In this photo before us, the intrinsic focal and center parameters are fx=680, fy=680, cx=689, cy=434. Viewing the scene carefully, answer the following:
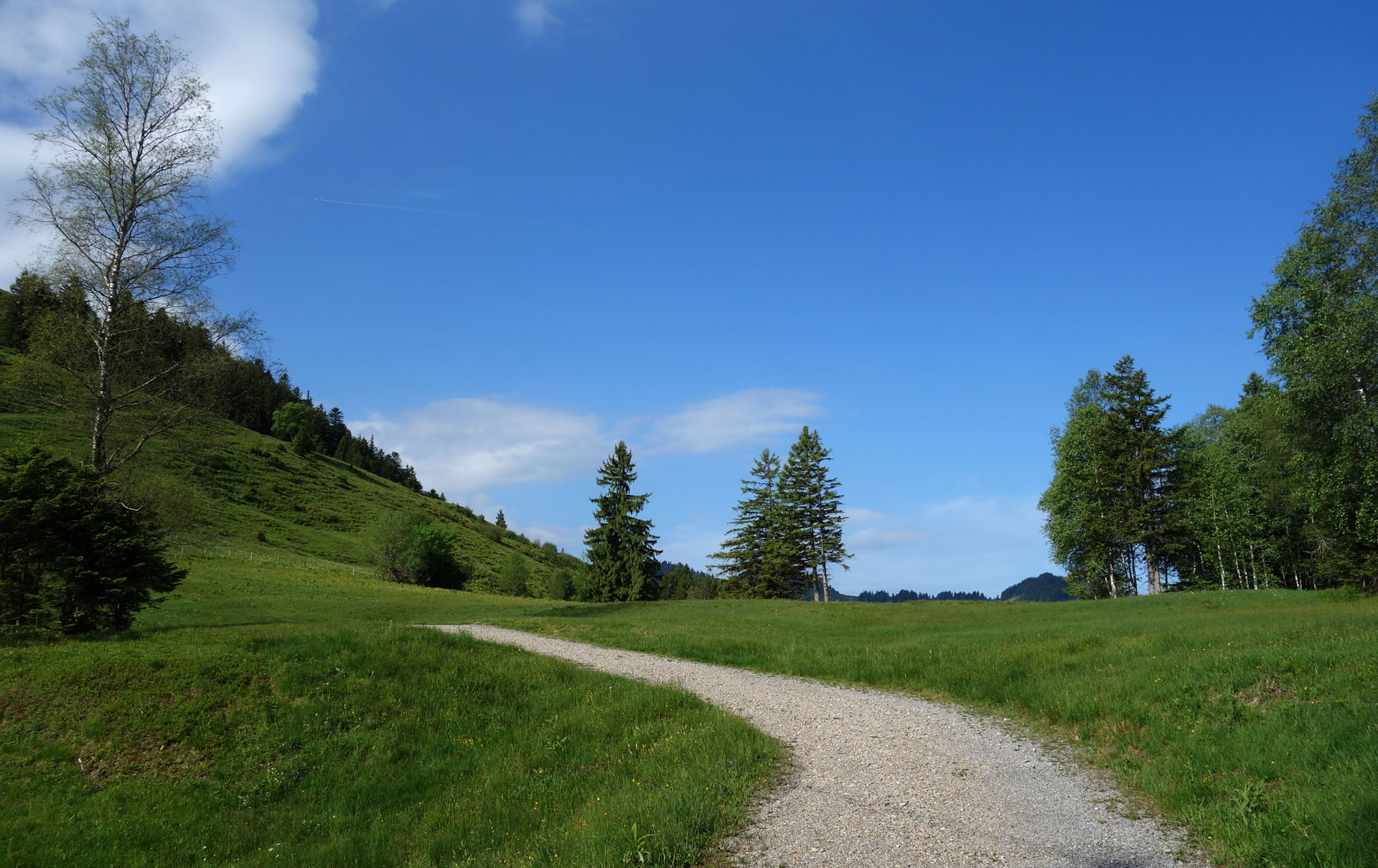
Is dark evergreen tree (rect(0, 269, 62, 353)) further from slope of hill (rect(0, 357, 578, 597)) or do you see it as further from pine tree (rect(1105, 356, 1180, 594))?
pine tree (rect(1105, 356, 1180, 594))

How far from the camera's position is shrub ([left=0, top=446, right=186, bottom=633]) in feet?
55.2

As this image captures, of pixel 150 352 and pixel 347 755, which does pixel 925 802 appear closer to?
pixel 347 755

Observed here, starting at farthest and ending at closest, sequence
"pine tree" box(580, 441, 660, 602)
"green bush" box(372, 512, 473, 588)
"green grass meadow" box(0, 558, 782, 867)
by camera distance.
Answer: "green bush" box(372, 512, 473, 588) < "pine tree" box(580, 441, 660, 602) < "green grass meadow" box(0, 558, 782, 867)

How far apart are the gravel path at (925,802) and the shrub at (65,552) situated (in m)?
17.2

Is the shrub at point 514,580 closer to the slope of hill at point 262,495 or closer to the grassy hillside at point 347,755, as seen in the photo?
the slope of hill at point 262,495

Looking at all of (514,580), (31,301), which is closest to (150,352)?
(31,301)

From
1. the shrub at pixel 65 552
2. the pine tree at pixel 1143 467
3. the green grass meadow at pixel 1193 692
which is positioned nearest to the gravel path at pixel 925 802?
the green grass meadow at pixel 1193 692

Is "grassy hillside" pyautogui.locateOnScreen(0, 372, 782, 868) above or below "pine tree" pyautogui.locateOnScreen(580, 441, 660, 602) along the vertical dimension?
below

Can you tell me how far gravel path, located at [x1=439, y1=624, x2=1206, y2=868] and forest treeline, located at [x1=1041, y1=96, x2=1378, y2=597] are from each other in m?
23.7

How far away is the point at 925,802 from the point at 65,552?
21.0m

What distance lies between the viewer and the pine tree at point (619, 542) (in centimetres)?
5991

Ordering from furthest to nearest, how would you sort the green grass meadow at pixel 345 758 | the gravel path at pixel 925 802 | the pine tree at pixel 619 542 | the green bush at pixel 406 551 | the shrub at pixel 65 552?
the green bush at pixel 406 551 → the pine tree at pixel 619 542 → the shrub at pixel 65 552 → the green grass meadow at pixel 345 758 → the gravel path at pixel 925 802

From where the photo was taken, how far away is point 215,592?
37844 mm

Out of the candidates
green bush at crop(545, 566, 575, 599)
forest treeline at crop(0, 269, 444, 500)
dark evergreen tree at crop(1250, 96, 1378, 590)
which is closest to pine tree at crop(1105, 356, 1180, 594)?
dark evergreen tree at crop(1250, 96, 1378, 590)
